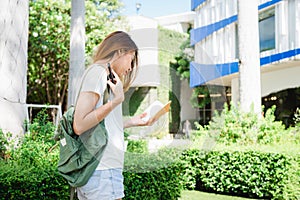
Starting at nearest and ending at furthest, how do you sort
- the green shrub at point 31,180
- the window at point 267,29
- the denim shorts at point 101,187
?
the denim shorts at point 101,187
the green shrub at point 31,180
the window at point 267,29

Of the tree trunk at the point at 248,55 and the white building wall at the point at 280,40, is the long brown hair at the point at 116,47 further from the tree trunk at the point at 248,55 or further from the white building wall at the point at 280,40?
the white building wall at the point at 280,40

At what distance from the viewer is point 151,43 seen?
185 cm

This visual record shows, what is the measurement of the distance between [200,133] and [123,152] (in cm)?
45

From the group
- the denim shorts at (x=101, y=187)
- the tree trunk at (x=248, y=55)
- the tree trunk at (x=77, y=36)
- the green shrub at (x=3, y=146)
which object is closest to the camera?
the denim shorts at (x=101, y=187)

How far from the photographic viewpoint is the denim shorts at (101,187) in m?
1.83

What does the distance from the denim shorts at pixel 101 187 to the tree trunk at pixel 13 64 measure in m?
3.65

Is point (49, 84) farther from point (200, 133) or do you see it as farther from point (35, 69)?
point (200, 133)

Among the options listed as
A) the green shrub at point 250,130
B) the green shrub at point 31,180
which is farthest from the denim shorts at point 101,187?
the green shrub at point 250,130

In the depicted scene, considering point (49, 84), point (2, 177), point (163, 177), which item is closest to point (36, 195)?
point (2, 177)

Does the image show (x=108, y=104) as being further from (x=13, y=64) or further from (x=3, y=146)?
(x=13, y=64)

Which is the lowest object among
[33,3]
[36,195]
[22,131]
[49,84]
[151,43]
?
[36,195]

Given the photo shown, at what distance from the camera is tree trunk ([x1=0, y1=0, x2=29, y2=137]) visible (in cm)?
520

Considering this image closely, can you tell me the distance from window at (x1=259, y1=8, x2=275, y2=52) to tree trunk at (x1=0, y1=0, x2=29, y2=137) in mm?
9585

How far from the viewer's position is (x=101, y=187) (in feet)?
6.03
